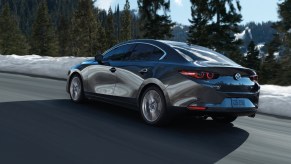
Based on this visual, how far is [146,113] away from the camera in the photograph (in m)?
7.07

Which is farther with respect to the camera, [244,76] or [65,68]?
[65,68]

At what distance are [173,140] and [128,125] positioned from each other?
1116 millimetres

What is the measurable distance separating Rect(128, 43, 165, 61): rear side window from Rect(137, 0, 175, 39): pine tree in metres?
27.2

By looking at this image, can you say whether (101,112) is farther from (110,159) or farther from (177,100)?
(110,159)

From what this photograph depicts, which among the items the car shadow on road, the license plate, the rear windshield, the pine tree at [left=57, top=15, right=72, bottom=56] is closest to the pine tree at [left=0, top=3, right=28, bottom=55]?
the pine tree at [left=57, top=15, right=72, bottom=56]

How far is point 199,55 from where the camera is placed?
707cm

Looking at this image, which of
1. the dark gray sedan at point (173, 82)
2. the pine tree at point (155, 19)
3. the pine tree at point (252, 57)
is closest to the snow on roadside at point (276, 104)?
the dark gray sedan at point (173, 82)

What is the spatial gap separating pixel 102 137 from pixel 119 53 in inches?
103

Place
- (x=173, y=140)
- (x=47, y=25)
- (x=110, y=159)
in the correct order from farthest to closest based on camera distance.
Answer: (x=47, y=25), (x=173, y=140), (x=110, y=159)

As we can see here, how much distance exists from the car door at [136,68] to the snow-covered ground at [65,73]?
4.03 m

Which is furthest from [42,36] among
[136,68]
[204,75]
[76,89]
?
[204,75]

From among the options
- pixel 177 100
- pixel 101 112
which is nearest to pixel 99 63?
pixel 101 112

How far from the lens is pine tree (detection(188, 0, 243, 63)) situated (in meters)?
31.0

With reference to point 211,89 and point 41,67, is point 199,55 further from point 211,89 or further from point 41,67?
point 41,67
